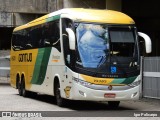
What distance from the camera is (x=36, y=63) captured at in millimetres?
21594

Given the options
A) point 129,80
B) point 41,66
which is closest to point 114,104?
point 129,80

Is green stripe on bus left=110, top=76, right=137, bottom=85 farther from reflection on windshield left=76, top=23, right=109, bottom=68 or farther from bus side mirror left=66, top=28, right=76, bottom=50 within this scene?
bus side mirror left=66, top=28, right=76, bottom=50

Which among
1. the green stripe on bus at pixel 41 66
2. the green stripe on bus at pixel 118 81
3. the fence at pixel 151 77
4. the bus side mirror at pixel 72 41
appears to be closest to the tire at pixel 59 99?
the green stripe on bus at pixel 41 66

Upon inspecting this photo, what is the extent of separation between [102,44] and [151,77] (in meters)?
4.83

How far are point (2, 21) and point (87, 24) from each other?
27911 mm

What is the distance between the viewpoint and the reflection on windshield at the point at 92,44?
16547mm

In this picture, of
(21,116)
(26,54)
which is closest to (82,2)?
(26,54)

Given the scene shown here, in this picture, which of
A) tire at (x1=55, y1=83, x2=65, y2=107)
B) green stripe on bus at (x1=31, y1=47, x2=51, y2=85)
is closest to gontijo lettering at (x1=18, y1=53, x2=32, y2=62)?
green stripe on bus at (x1=31, y1=47, x2=51, y2=85)

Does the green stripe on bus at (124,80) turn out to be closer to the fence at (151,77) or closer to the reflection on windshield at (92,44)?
the reflection on windshield at (92,44)

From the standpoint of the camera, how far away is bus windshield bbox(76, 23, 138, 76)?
1656 centimetres

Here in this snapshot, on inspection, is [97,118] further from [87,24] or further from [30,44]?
[30,44]

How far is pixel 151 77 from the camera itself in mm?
20906

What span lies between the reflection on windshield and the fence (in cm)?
436

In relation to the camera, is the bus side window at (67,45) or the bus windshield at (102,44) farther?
the bus side window at (67,45)
